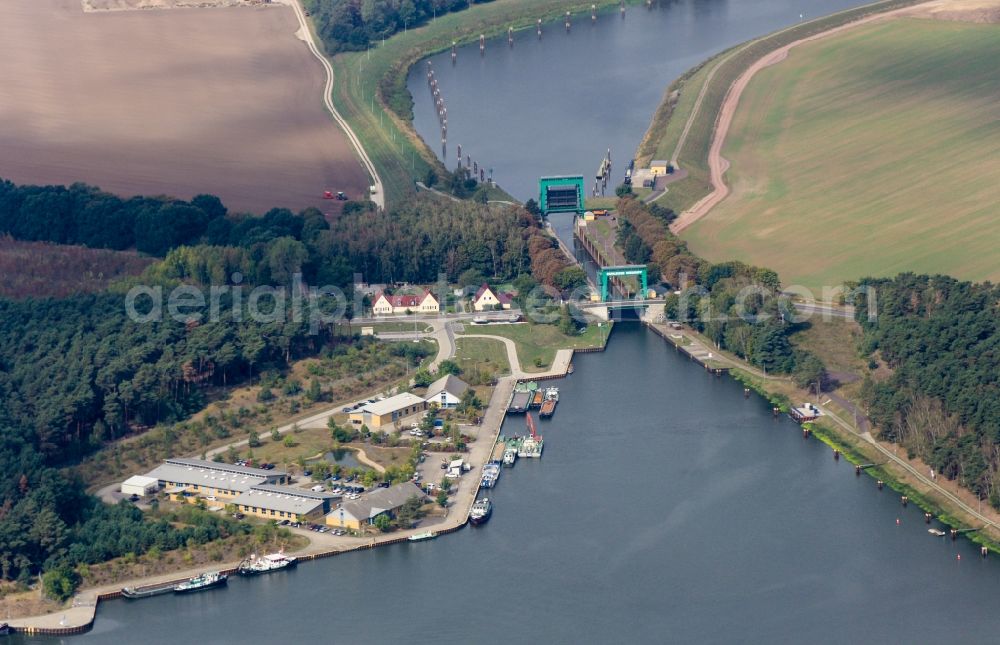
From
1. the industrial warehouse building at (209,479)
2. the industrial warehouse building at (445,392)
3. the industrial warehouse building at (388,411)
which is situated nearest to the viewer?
the industrial warehouse building at (209,479)

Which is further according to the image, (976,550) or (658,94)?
(658,94)

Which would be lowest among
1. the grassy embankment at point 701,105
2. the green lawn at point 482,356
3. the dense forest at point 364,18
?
the green lawn at point 482,356

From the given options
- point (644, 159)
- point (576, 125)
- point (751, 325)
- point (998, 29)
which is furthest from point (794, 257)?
point (998, 29)

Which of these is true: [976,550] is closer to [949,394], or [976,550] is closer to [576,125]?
[949,394]

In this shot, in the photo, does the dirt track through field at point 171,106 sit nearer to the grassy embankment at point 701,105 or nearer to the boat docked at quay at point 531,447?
the grassy embankment at point 701,105

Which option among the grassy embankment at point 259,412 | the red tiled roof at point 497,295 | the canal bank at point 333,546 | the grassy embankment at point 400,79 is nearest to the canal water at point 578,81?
the grassy embankment at point 400,79

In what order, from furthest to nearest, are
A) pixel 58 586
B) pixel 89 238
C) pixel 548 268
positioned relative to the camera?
pixel 89 238 → pixel 548 268 → pixel 58 586

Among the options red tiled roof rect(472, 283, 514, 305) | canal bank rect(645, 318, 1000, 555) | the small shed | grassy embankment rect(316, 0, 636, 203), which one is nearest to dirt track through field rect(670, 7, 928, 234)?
grassy embankment rect(316, 0, 636, 203)

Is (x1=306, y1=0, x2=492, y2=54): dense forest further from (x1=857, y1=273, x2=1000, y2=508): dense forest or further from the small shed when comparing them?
the small shed
